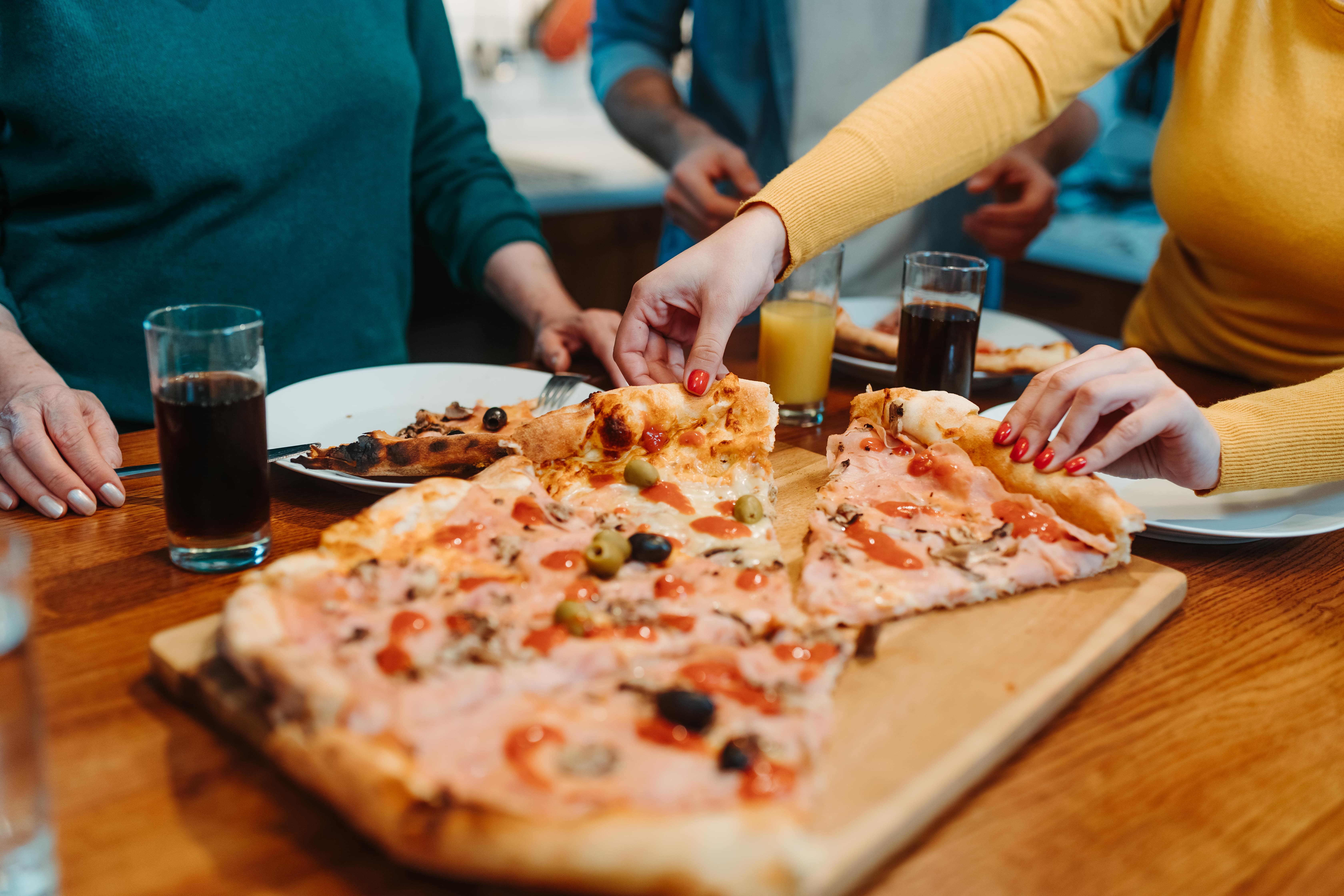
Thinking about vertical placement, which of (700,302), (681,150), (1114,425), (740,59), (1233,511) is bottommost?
(1233,511)

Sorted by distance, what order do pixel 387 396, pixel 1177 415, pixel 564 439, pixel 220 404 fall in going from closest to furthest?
pixel 220 404 < pixel 1177 415 < pixel 564 439 < pixel 387 396

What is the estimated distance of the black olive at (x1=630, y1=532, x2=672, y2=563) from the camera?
5.13 ft

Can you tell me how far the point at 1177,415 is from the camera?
1.68 metres

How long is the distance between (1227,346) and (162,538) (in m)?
2.62

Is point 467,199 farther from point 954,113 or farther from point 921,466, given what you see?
point 921,466

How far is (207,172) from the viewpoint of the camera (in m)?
2.43

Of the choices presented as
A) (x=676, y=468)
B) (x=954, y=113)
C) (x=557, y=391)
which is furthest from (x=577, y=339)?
(x=954, y=113)

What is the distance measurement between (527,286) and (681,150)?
2.89 feet

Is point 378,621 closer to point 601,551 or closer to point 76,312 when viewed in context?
point 601,551

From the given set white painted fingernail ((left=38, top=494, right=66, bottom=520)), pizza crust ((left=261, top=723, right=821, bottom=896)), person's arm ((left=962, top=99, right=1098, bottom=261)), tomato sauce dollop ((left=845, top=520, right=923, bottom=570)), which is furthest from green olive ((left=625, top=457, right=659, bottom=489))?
person's arm ((left=962, top=99, right=1098, bottom=261))

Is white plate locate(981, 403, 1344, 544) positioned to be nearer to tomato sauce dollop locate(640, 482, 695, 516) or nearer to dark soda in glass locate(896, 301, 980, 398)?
dark soda in glass locate(896, 301, 980, 398)

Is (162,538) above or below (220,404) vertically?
below

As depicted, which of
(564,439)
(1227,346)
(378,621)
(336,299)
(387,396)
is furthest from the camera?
(336,299)

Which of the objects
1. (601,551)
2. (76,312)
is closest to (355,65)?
(76,312)
